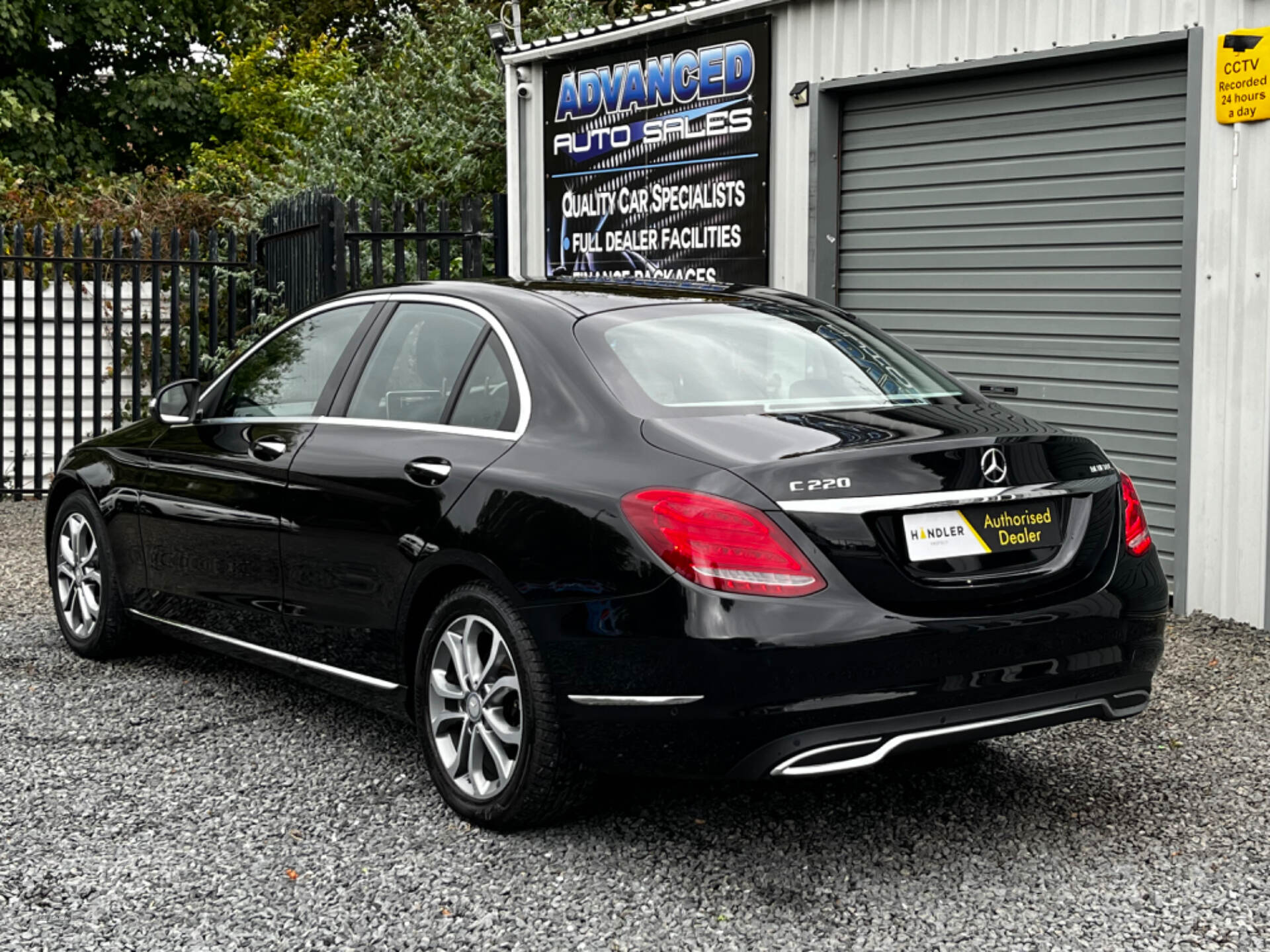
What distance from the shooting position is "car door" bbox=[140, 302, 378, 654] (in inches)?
208

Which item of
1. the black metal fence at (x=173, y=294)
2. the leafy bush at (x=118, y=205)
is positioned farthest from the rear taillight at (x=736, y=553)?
the leafy bush at (x=118, y=205)

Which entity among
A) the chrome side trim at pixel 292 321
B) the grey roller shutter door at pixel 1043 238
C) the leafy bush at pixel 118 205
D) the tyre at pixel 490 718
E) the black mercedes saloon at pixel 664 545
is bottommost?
the tyre at pixel 490 718

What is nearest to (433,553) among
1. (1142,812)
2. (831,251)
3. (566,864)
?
(566,864)

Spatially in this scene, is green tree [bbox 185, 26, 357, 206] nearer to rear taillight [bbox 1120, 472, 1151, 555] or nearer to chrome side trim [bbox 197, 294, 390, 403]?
chrome side trim [bbox 197, 294, 390, 403]

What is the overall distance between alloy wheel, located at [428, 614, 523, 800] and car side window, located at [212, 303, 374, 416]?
4.10 feet

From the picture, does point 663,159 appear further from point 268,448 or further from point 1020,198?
point 268,448

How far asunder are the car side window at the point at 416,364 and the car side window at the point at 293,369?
25cm

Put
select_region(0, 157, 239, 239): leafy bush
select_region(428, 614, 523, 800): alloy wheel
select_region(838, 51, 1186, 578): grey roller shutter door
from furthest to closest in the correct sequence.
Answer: select_region(0, 157, 239, 239): leafy bush → select_region(838, 51, 1186, 578): grey roller shutter door → select_region(428, 614, 523, 800): alloy wheel

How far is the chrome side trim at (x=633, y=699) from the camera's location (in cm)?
382

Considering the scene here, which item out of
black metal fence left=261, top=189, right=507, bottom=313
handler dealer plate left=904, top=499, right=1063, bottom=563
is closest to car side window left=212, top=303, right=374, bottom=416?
handler dealer plate left=904, top=499, right=1063, bottom=563

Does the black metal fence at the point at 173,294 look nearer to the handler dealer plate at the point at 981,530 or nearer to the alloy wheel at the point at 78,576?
the alloy wheel at the point at 78,576

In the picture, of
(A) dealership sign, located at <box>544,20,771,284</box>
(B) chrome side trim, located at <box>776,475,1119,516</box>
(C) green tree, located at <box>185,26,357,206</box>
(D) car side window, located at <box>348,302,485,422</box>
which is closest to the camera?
(B) chrome side trim, located at <box>776,475,1119,516</box>

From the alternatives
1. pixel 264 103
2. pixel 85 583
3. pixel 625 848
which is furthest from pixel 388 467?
pixel 264 103

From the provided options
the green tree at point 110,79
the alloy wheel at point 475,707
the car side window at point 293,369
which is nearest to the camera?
the alloy wheel at point 475,707
